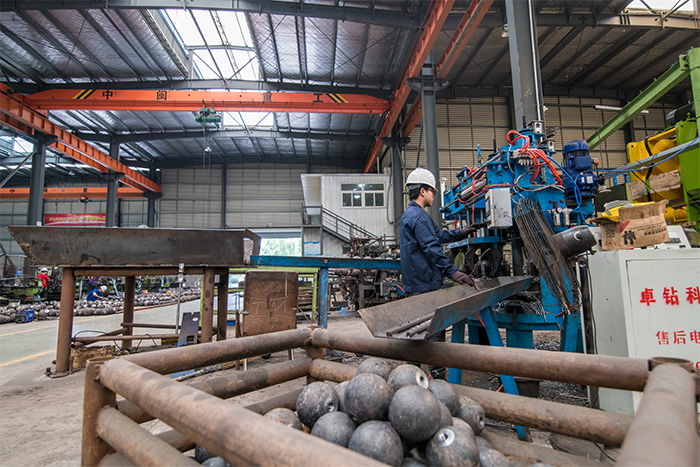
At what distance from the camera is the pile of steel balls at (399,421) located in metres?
1.25

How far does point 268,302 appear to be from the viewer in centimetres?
438

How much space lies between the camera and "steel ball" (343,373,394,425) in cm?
141

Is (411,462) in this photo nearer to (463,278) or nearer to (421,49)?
(463,278)

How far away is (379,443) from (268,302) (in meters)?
3.35

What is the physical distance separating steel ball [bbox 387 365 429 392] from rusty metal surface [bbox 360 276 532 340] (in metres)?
0.18

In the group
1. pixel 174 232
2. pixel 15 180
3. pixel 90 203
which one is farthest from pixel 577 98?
pixel 15 180

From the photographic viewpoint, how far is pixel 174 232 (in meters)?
4.00

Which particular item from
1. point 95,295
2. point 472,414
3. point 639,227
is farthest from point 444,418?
point 95,295

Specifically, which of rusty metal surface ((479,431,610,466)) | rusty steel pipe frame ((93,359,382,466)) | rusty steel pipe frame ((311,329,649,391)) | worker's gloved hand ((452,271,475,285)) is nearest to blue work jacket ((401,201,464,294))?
worker's gloved hand ((452,271,475,285))

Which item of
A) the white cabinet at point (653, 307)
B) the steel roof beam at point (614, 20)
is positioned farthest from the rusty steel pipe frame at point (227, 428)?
the steel roof beam at point (614, 20)

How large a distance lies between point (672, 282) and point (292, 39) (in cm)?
1279

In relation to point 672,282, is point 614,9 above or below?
above

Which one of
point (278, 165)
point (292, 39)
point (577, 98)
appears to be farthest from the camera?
point (278, 165)

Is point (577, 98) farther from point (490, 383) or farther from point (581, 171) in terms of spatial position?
point (490, 383)
